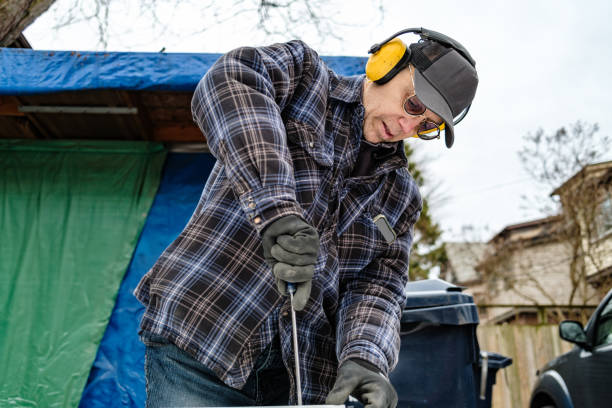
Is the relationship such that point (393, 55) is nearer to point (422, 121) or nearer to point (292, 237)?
point (422, 121)

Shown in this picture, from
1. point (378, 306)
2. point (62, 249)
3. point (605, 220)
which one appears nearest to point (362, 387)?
point (378, 306)

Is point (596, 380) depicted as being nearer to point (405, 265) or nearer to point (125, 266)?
point (405, 265)

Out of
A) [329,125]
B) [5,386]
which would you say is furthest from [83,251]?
[329,125]

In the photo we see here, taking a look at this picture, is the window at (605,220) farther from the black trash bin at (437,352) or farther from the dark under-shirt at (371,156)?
the dark under-shirt at (371,156)

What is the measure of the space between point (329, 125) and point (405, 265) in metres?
0.60

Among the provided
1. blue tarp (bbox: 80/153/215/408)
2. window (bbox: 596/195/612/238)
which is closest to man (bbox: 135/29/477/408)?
blue tarp (bbox: 80/153/215/408)

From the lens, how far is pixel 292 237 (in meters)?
1.28

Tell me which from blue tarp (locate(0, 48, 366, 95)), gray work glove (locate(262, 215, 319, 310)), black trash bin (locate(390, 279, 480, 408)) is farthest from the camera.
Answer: blue tarp (locate(0, 48, 366, 95))

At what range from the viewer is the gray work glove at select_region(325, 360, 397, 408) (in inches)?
59.9

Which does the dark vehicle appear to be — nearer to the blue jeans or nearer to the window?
the blue jeans

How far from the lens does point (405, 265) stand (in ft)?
6.75

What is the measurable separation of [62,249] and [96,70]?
135 cm

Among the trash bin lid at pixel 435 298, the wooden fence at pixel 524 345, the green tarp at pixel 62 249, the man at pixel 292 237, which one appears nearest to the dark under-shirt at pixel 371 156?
the man at pixel 292 237

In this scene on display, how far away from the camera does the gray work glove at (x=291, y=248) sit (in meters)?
1.27
